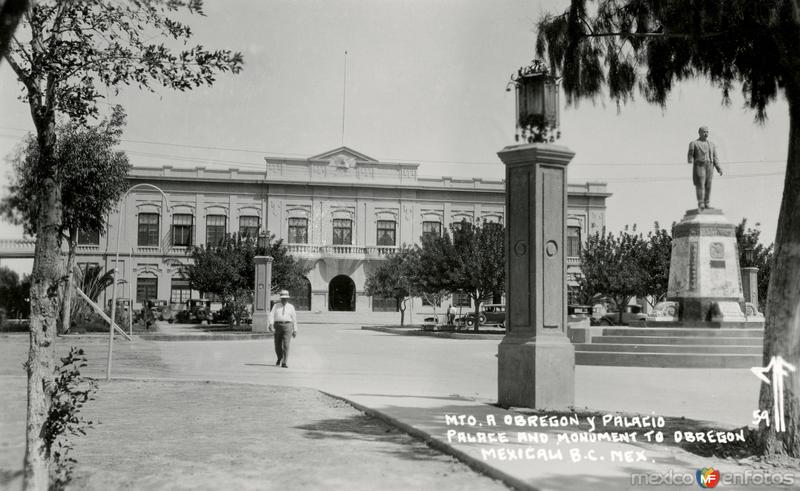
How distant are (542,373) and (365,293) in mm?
44730

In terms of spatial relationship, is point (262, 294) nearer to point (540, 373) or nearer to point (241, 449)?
point (540, 373)

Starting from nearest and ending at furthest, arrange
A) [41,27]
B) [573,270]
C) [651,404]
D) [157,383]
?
[41,27] → [651,404] → [157,383] → [573,270]

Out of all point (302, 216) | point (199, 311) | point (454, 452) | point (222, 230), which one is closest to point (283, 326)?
point (454, 452)

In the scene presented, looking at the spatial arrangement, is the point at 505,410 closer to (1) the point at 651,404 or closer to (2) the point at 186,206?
(1) the point at 651,404

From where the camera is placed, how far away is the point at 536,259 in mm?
8523

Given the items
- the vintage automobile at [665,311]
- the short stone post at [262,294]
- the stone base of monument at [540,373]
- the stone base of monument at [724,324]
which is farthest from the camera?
the short stone post at [262,294]

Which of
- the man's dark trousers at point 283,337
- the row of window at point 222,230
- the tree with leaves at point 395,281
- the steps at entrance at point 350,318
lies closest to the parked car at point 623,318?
the tree with leaves at point 395,281

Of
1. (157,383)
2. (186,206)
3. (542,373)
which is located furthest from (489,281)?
(186,206)

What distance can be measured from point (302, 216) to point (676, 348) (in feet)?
136

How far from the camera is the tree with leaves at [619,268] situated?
39.7 metres

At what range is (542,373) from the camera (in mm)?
8305

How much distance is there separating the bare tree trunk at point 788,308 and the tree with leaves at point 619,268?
34.5 meters

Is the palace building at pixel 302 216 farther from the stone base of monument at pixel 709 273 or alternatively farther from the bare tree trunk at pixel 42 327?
the bare tree trunk at pixel 42 327

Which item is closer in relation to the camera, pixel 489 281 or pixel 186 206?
pixel 489 281
